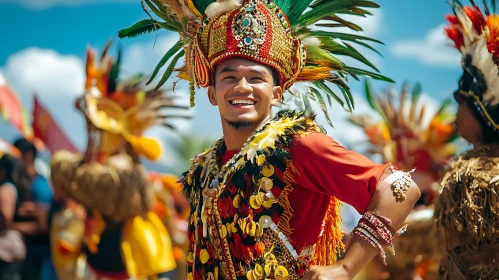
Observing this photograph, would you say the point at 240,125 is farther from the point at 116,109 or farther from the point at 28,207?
the point at 28,207

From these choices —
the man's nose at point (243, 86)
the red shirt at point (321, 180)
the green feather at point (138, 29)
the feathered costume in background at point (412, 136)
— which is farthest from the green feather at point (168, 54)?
the feathered costume in background at point (412, 136)

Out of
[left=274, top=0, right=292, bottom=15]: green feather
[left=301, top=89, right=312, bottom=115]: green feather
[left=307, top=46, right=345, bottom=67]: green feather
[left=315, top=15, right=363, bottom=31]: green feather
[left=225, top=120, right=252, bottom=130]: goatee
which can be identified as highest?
[left=274, top=0, right=292, bottom=15]: green feather

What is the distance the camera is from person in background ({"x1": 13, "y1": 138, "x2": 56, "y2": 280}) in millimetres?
8836

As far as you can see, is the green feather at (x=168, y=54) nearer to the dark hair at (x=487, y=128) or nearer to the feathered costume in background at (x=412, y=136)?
the dark hair at (x=487, y=128)

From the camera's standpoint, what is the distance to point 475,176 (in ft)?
14.4

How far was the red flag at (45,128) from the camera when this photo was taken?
10.7 m

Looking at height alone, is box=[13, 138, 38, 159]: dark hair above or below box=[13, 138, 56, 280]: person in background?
above

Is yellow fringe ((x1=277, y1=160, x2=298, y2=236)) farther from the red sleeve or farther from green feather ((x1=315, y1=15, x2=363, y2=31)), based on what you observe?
green feather ((x1=315, y1=15, x2=363, y2=31))

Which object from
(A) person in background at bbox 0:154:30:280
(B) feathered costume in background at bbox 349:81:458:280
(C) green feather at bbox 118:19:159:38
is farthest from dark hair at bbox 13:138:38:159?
(C) green feather at bbox 118:19:159:38

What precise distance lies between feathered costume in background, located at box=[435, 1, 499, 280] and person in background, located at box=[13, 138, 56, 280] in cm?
551

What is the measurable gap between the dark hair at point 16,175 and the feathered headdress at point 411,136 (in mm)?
3840

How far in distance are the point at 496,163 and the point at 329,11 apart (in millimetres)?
1592

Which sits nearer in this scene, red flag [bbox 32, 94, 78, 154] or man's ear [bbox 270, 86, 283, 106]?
man's ear [bbox 270, 86, 283, 106]

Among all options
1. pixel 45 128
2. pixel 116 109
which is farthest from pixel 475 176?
pixel 45 128
